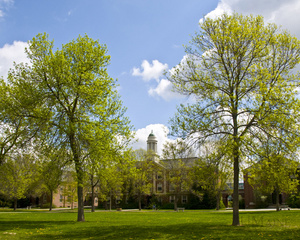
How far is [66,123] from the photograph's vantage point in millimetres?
20781

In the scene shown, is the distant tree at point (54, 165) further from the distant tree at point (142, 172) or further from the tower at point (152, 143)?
the tower at point (152, 143)

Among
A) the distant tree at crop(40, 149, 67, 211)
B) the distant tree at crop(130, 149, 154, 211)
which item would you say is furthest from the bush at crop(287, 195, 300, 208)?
the distant tree at crop(40, 149, 67, 211)

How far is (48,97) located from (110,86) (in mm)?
4674

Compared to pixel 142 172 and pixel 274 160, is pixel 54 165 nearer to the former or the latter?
pixel 274 160

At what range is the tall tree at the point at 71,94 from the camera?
2086 cm

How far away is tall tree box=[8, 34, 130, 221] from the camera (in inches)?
821

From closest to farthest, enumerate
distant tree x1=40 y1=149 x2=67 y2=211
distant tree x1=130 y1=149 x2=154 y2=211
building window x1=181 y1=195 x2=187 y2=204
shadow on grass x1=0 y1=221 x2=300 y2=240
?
shadow on grass x1=0 y1=221 x2=300 y2=240 → distant tree x1=40 y1=149 x2=67 y2=211 → distant tree x1=130 y1=149 x2=154 y2=211 → building window x1=181 y1=195 x2=187 y2=204

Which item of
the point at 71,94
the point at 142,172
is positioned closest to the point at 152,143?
the point at 142,172

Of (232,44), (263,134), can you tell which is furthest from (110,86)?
(263,134)

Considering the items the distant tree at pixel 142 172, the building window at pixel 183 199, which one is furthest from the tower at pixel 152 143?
the building window at pixel 183 199

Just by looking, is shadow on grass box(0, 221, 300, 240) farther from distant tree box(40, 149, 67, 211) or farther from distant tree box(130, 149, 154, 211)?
distant tree box(130, 149, 154, 211)

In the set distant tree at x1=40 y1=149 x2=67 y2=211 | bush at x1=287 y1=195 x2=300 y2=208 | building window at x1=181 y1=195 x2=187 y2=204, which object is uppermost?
distant tree at x1=40 y1=149 x2=67 y2=211

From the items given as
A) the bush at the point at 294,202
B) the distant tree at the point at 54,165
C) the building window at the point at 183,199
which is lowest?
the building window at the point at 183,199

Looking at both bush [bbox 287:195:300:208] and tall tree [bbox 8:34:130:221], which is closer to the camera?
tall tree [bbox 8:34:130:221]
